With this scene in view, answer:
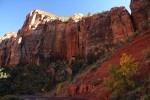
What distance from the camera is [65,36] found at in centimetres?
10212

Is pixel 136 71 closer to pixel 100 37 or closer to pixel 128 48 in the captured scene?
pixel 128 48

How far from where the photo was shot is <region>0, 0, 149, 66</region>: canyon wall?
8019cm

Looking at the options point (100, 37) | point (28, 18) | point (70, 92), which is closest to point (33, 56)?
point (28, 18)

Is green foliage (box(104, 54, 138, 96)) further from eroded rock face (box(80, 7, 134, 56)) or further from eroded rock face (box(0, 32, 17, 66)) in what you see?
eroded rock face (box(0, 32, 17, 66))

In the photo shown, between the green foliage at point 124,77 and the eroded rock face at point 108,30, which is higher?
the eroded rock face at point 108,30

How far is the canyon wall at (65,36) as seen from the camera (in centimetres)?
8019

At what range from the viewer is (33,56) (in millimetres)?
107000

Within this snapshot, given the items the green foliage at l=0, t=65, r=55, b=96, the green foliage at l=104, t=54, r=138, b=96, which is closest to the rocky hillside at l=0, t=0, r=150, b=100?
the green foliage at l=0, t=65, r=55, b=96

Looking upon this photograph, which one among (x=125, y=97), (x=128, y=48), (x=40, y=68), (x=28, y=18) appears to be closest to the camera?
(x=125, y=97)

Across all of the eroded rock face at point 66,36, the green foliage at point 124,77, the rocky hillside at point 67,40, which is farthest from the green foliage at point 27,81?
the green foliage at point 124,77

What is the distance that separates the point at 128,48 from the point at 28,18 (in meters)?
82.4

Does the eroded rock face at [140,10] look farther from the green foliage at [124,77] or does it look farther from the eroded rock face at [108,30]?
the green foliage at [124,77]

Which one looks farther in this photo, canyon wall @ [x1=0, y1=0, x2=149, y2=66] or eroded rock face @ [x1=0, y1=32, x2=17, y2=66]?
eroded rock face @ [x1=0, y1=32, x2=17, y2=66]

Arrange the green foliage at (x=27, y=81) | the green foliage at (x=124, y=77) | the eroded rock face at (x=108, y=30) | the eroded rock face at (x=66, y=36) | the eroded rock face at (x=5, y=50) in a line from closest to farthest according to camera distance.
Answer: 1. the green foliage at (x=124, y=77)
2. the eroded rock face at (x=108, y=30)
3. the eroded rock face at (x=66, y=36)
4. the green foliage at (x=27, y=81)
5. the eroded rock face at (x=5, y=50)
